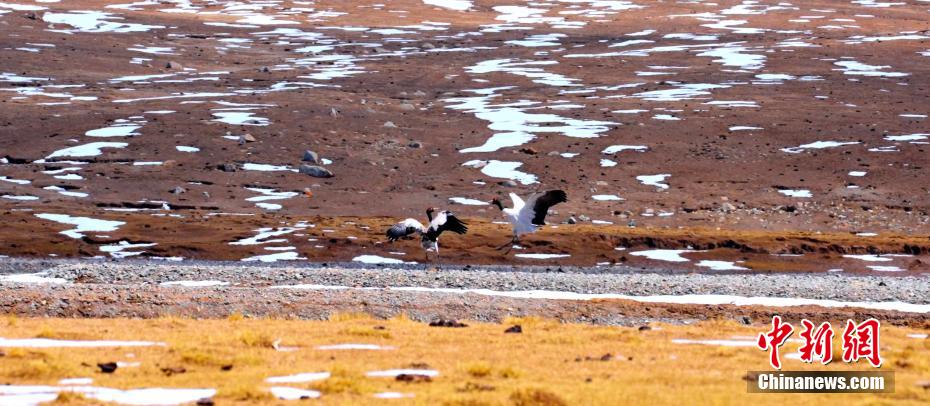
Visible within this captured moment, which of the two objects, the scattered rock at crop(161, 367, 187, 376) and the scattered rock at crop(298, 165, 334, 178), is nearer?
the scattered rock at crop(161, 367, 187, 376)

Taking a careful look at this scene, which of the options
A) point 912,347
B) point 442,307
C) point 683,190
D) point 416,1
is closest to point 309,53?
point 416,1

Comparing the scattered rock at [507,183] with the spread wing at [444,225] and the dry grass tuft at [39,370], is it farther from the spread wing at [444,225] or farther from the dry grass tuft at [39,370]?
the dry grass tuft at [39,370]

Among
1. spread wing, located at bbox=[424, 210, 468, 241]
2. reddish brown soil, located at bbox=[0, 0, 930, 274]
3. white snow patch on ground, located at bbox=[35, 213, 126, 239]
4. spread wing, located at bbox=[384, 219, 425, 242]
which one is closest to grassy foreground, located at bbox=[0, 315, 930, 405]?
spread wing, located at bbox=[384, 219, 425, 242]

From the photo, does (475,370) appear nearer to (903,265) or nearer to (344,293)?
(344,293)

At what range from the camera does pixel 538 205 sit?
31828 mm

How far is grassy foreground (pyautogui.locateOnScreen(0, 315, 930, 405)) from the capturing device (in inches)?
579

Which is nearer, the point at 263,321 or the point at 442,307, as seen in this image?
the point at 263,321

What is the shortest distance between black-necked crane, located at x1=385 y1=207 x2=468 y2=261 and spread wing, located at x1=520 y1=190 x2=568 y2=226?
179cm

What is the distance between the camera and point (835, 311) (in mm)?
28859

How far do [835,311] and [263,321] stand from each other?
1332cm

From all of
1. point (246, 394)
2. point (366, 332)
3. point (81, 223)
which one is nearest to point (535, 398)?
point (246, 394)

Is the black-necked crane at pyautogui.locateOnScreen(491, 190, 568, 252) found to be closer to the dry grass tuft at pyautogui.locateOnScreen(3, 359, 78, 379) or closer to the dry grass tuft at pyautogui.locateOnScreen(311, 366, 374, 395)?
the dry grass tuft at pyautogui.locateOnScreen(311, 366, 374, 395)

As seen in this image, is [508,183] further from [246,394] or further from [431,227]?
[246,394]

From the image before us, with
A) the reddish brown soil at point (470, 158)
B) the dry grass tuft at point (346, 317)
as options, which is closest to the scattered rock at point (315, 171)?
the reddish brown soil at point (470, 158)
